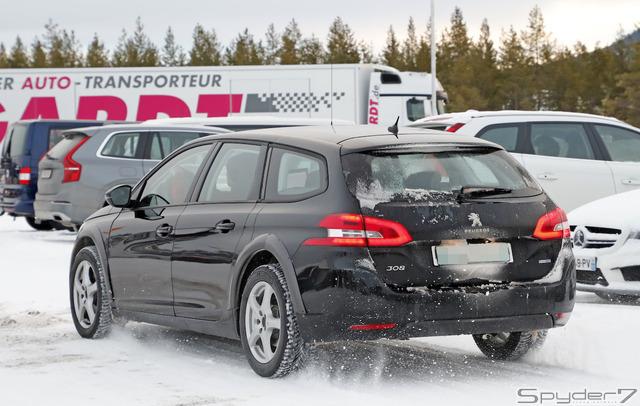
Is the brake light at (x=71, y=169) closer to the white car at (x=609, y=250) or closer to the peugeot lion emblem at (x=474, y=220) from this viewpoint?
the white car at (x=609, y=250)

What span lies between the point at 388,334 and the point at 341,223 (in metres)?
0.62

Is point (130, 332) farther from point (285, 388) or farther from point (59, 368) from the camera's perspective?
point (285, 388)

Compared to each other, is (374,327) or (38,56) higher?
(38,56)

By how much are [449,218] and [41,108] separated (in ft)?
108

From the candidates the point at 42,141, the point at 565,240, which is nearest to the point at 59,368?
the point at 565,240

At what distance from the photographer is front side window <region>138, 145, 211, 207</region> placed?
24.9 ft

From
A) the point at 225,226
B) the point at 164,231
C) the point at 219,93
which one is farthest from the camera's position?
the point at 219,93

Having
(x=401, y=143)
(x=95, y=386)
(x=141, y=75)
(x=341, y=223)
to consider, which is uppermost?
(x=141, y=75)

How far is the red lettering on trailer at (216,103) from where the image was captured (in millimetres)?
35500

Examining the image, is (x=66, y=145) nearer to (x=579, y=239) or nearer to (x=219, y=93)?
(x=579, y=239)

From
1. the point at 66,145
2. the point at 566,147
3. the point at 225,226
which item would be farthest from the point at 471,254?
the point at 66,145

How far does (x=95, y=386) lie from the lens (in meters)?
6.34

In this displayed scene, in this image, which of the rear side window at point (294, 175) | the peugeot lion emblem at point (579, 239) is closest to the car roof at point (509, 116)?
the peugeot lion emblem at point (579, 239)

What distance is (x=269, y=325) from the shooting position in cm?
642
